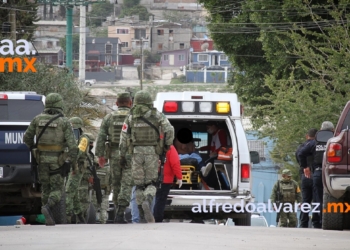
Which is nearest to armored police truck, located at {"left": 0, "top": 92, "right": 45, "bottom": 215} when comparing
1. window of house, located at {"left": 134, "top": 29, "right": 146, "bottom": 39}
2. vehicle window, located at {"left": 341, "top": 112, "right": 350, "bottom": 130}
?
vehicle window, located at {"left": 341, "top": 112, "right": 350, "bottom": 130}

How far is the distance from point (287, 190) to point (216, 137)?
5686 mm

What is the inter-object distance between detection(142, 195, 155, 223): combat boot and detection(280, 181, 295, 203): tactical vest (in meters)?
8.12

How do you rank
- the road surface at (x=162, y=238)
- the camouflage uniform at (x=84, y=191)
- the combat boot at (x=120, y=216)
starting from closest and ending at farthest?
1. the road surface at (x=162, y=238)
2. the combat boot at (x=120, y=216)
3. the camouflage uniform at (x=84, y=191)

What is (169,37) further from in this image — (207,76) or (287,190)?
(287,190)

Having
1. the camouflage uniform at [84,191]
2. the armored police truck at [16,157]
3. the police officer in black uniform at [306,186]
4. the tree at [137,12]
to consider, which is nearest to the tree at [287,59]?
the police officer in black uniform at [306,186]

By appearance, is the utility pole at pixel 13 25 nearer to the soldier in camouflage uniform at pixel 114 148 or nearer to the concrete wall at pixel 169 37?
the soldier in camouflage uniform at pixel 114 148

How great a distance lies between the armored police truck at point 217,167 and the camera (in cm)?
1389

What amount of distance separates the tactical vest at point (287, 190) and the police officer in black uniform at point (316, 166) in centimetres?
505

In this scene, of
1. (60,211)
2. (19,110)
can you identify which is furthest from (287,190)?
(60,211)

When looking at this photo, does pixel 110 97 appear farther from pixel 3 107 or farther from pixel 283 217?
pixel 3 107

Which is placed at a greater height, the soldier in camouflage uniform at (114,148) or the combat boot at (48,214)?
the soldier in camouflage uniform at (114,148)

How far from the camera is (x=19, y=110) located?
1465cm

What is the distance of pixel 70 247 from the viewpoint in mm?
9867

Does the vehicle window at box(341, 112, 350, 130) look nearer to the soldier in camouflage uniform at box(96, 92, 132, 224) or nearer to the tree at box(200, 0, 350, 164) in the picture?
the soldier in camouflage uniform at box(96, 92, 132, 224)
